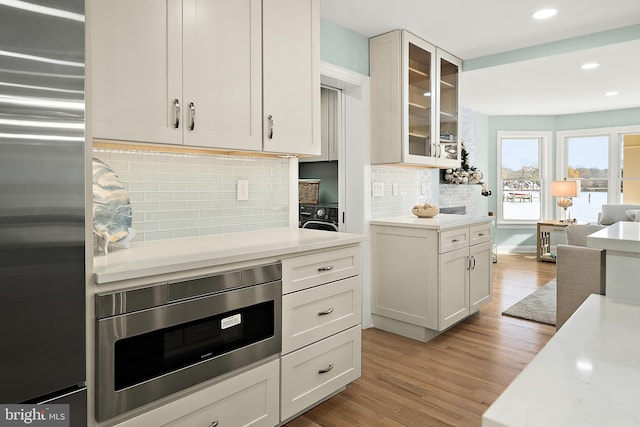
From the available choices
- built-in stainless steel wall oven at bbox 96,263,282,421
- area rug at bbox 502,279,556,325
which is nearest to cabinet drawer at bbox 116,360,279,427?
built-in stainless steel wall oven at bbox 96,263,282,421

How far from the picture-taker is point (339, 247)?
2.18 metres

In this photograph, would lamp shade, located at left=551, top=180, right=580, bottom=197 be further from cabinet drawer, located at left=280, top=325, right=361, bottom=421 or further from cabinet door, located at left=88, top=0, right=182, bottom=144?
cabinet door, located at left=88, top=0, right=182, bottom=144

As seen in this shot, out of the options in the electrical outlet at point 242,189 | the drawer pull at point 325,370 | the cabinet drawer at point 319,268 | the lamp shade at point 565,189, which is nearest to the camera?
the cabinet drawer at point 319,268

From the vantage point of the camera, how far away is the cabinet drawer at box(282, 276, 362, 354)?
6.28ft

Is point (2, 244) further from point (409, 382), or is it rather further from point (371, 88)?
point (371, 88)

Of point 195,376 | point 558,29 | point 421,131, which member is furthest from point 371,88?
point 195,376

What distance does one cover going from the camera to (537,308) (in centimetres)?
396

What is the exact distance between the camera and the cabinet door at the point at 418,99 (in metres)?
3.29

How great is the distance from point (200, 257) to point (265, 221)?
0.97m

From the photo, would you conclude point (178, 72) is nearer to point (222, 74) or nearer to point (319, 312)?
point (222, 74)

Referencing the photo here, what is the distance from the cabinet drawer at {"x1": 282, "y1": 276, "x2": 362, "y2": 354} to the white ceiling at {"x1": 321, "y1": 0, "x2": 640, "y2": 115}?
6.50 ft

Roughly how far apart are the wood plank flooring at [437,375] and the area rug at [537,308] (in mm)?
119

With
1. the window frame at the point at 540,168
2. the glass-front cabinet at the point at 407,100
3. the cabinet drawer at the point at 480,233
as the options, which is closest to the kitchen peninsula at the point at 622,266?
the glass-front cabinet at the point at 407,100

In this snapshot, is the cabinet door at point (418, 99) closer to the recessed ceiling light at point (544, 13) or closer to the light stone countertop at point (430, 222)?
the light stone countertop at point (430, 222)
